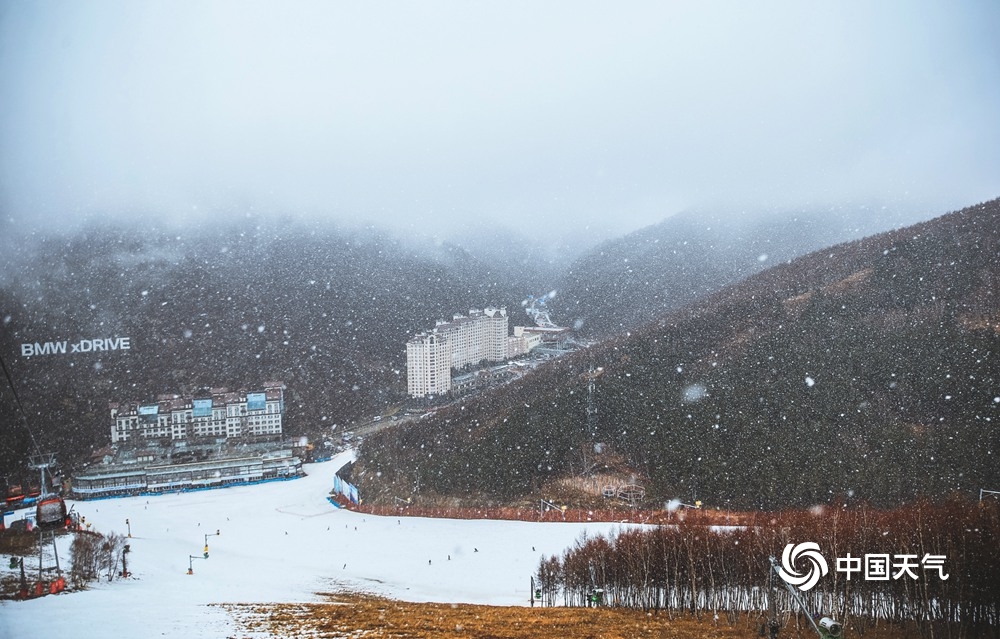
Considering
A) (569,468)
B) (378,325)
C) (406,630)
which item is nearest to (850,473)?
(569,468)

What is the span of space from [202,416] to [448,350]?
46.4 feet

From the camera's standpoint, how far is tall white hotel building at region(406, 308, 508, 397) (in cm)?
2992

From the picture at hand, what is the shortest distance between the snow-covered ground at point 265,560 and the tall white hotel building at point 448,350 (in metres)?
13.4

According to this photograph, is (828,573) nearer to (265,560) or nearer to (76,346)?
(265,560)

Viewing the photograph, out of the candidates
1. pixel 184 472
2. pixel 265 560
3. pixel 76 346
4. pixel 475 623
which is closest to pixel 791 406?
pixel 475 623

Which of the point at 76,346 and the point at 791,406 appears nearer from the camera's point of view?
the point at 76,346

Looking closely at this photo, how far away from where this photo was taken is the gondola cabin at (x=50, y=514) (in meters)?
6.65

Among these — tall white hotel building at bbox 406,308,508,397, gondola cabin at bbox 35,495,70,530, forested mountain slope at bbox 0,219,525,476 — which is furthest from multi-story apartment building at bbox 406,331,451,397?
gondola cabin at bbox 35,495,70,530

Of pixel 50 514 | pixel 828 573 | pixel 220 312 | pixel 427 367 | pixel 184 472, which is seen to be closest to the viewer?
pixel 828 573

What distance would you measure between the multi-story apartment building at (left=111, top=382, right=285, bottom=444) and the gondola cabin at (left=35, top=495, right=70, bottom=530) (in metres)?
10.1

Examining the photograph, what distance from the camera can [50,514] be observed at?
22.4 ft

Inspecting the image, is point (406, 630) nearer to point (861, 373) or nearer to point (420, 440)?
point (420, 440)

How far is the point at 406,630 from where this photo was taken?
14.7 feet

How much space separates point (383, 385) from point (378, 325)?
1346 centimetres
